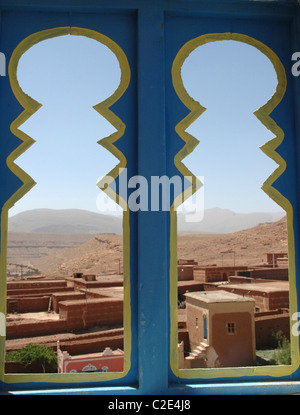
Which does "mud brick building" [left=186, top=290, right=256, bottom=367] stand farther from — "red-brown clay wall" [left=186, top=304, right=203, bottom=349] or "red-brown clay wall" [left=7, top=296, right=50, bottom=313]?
"red-brown clay wall" [left=7, top=296, right=50, bottom=313]

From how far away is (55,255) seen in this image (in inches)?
1813

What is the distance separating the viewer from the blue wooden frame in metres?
1.33

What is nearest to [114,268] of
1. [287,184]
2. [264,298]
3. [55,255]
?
[55,255]

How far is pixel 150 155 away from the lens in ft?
4.66

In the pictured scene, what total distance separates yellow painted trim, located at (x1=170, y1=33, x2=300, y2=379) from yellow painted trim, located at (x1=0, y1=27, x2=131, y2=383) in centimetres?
16

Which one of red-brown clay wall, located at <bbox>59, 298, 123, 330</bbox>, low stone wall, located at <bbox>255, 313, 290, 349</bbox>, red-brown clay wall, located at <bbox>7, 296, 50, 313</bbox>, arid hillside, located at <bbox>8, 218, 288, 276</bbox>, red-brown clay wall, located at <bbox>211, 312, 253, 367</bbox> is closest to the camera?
red-brown clay wall, located at <bbox>211, 312, 253, 367</bbox>

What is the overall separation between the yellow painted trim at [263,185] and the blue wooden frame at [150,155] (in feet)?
0.07

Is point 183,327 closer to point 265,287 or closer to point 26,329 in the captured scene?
point 265,287

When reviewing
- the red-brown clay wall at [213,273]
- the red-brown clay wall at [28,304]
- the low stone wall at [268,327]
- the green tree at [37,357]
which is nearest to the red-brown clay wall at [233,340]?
the low stone wall at [268,327]

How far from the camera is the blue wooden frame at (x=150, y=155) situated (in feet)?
4.37

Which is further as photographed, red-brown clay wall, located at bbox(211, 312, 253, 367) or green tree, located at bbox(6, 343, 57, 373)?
red-brown clay wall, located at bbox(211, 312, 253, 367)

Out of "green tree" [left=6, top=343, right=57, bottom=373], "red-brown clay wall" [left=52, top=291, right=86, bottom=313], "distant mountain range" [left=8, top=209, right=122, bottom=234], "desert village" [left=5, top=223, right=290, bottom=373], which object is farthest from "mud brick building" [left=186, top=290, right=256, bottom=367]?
"distant mountain range" [left=8, top=209, right=122, bottom=234]
